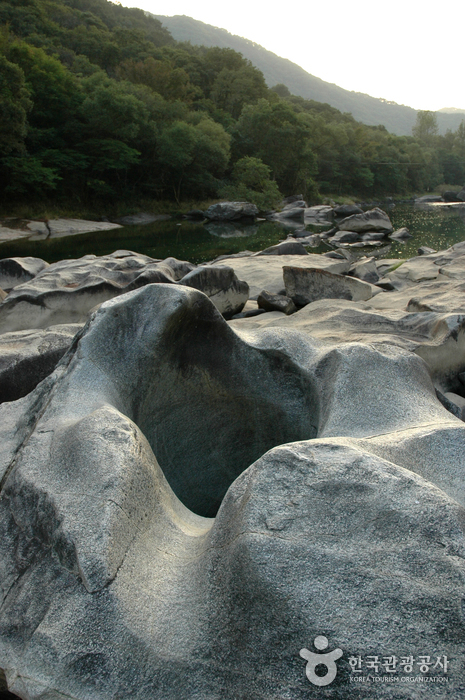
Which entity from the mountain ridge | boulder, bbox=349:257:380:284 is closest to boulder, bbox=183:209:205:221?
boulder, bbox=349:257:380:284

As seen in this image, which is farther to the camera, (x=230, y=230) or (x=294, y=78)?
(x=294, y=78)

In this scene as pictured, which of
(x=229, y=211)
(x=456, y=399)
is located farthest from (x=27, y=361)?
(x=229, y=211)

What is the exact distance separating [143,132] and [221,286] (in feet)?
89.0

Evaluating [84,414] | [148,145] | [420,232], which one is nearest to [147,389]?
[84,414]

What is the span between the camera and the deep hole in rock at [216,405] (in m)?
2.16

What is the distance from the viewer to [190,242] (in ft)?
55.9

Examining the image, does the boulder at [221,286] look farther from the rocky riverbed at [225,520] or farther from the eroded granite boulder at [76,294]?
the rocky riverbed at [225,520]

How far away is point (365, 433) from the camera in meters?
1.73

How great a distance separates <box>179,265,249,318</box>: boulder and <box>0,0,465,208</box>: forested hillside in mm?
18406

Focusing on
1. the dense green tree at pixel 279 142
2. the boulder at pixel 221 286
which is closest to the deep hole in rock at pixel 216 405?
the boulder at pixel 221 286

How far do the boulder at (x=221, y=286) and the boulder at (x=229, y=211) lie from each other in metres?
21.0

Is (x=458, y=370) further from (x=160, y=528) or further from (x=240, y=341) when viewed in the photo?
Answer: (x=160, y=528)

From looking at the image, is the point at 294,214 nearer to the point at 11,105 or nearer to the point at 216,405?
the point at 11,105

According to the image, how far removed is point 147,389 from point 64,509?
759 mm
